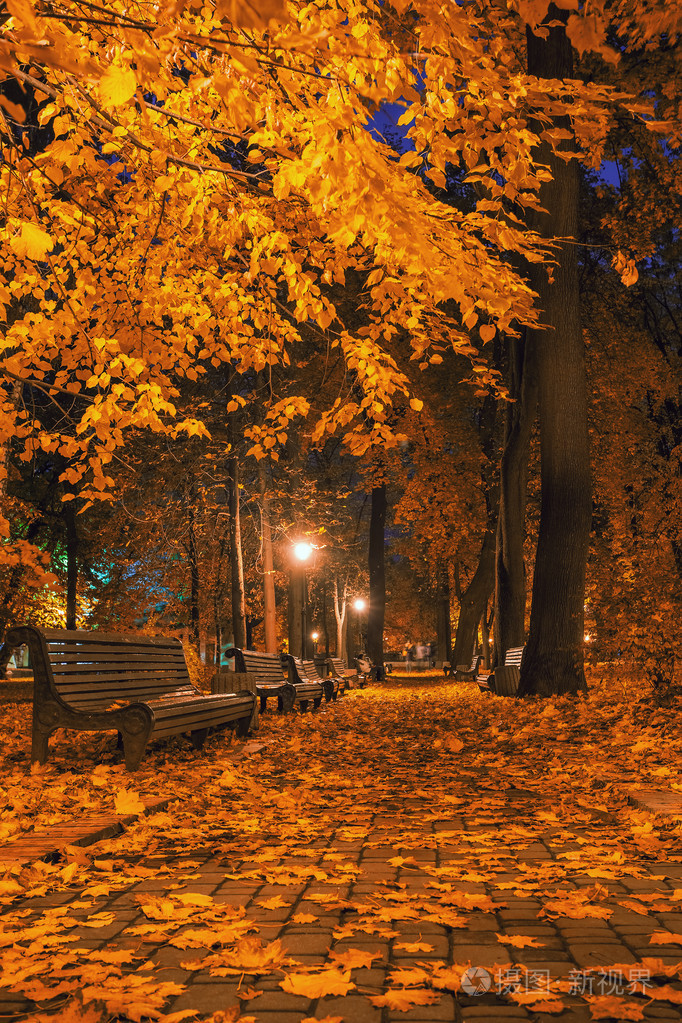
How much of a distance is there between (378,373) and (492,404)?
1673 cm

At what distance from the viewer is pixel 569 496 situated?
11.1 meters

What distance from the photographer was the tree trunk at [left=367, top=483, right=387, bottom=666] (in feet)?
93.8

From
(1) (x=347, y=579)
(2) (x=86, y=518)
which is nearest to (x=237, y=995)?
(2) (x=86, y=518)

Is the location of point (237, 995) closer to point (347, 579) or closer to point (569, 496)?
point (569, 496)

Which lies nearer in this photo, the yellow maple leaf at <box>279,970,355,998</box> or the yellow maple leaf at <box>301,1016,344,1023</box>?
the yellow maple leaf at <box>301,1016,344,1023</box>

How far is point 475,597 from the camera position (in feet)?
81.2

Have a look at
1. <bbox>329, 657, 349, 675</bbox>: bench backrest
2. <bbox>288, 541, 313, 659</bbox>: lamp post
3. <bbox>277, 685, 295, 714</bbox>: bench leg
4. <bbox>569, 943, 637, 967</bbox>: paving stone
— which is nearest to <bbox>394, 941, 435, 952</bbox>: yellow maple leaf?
<bbox>569, 943, 637, 967</bbox>: paving stone

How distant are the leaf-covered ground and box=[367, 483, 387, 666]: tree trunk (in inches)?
844

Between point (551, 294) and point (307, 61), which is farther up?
point (551, 294)

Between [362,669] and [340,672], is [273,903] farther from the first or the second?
[362,669]

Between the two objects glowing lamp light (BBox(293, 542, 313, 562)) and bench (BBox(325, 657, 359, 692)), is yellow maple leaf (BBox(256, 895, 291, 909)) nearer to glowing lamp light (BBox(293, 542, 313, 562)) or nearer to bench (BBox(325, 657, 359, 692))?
bench (BBox(325, 657, 359, 692))

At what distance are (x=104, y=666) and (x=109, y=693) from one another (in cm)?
24

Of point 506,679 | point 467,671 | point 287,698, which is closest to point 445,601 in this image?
point 467,671

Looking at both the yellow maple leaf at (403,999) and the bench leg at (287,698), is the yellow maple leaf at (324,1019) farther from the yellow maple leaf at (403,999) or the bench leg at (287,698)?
the bench leg at (287,698)
